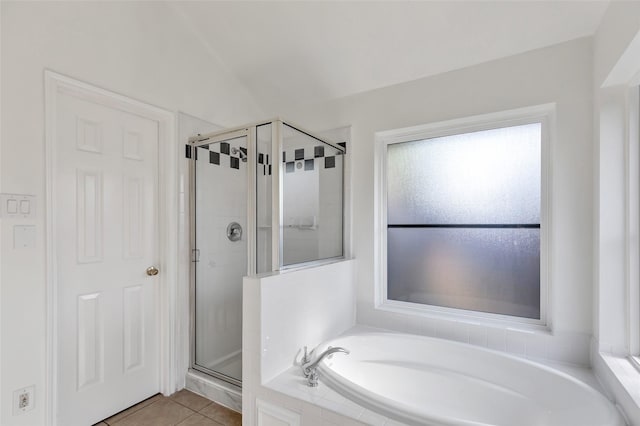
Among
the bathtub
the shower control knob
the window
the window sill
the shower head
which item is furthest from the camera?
the shower control knob

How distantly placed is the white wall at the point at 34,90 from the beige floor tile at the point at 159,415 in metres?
0.47

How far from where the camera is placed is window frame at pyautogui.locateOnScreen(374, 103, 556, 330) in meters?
1.91

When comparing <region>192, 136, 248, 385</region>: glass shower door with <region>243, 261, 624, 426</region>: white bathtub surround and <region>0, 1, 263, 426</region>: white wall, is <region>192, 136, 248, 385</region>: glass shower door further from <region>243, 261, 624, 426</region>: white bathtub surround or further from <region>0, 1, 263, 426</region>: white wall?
<region>0, 1, 263, 426</region>: white wall

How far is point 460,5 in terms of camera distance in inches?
70.5

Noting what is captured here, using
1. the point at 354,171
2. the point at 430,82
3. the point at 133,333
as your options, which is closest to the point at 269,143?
the point at 354,171

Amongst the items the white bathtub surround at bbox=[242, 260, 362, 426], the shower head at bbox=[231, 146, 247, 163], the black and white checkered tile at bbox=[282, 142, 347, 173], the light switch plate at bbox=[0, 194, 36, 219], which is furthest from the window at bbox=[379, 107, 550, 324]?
the light switch plate at bbox=[0, 194, 36, 219]

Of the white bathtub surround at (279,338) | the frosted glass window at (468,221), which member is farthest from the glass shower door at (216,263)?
the frosted glass window at (468,221)

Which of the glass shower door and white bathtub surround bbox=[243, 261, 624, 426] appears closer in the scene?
white bathtub surround bbox=[243, 261, 624, 426]

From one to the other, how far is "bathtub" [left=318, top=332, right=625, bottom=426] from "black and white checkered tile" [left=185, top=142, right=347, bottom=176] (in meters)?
1.17

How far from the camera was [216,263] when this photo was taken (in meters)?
2.35

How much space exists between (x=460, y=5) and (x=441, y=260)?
1569mm

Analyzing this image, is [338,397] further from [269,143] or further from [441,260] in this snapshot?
[269,143]

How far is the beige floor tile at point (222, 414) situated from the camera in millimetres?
1892

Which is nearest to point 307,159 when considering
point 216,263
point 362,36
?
point 362,36
